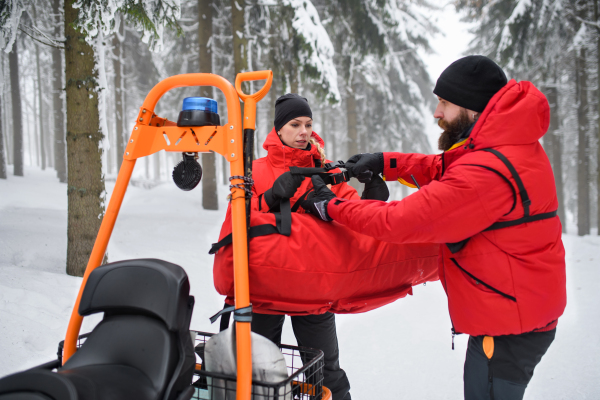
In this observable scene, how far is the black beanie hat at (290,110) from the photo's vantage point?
9.46 ft

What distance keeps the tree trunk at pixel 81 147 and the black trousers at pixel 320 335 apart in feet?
12.0

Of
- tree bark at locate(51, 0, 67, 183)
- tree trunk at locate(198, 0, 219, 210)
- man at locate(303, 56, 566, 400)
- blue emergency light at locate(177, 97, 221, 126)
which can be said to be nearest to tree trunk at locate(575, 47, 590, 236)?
tree trunk at locate(198, 0, 219, 210)

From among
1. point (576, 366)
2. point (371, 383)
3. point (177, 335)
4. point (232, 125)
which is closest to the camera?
point (177, 335)

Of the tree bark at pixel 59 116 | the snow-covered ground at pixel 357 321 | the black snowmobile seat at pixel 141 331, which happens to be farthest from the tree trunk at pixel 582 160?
the tree bark at pixel 59 116

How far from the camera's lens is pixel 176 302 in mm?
1571

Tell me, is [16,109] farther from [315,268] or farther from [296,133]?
[315,268]

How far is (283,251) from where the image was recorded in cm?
200

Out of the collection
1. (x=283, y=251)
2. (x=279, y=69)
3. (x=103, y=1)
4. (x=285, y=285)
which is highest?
(x=279, y=69)

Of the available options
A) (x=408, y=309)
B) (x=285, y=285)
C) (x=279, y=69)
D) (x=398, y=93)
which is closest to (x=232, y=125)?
(x=285, y=285)

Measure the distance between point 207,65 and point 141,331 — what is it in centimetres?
1084

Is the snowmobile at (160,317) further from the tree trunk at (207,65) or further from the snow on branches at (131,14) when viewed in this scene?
the tree trunk at (207,65)

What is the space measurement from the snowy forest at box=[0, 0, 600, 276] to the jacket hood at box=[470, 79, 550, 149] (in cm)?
452

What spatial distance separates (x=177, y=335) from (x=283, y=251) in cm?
62

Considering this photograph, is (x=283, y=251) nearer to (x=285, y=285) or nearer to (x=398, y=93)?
(x=285, y=285)
